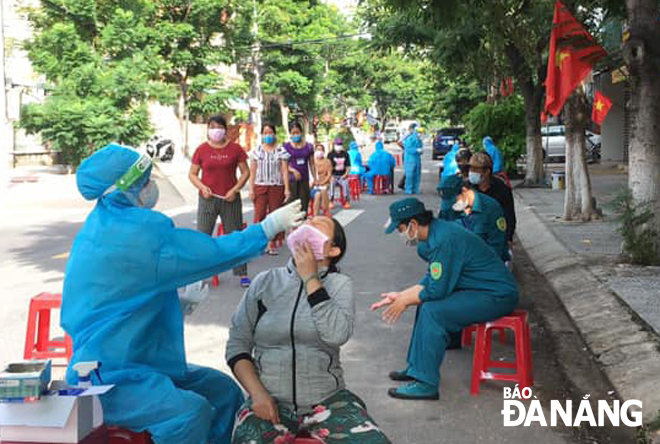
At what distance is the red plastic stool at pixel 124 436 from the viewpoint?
3.08 m

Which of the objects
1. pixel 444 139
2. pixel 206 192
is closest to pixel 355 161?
pixel 206 192

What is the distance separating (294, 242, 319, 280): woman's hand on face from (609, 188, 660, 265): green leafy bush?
698cm

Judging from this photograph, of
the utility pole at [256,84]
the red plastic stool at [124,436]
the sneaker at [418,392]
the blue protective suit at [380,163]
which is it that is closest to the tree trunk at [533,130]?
the blue protective suit at [380,163]

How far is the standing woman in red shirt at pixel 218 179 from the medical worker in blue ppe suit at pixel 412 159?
1364 cm

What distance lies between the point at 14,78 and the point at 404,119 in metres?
76.7

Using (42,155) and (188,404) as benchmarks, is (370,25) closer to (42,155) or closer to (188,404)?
(42,155)

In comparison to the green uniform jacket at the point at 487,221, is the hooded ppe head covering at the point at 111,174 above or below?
above

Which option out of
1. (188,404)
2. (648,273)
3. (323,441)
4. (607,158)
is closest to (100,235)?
(188,404)

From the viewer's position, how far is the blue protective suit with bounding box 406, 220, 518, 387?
5.50 meters

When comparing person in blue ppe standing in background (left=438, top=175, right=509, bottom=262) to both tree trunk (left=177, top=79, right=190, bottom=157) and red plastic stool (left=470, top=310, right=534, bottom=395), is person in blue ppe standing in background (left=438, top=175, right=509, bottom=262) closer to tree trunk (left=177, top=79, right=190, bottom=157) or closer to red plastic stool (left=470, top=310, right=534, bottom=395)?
red plastic stool (left=470, top=310, right=534, bottom=395)

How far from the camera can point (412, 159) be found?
2262 cm

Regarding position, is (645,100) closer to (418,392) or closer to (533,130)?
(418,392)

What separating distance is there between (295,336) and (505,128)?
24226 millimetres

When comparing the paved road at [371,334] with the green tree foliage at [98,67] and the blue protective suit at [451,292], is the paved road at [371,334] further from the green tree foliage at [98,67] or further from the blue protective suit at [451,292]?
the green tree foliage at [98,67]
